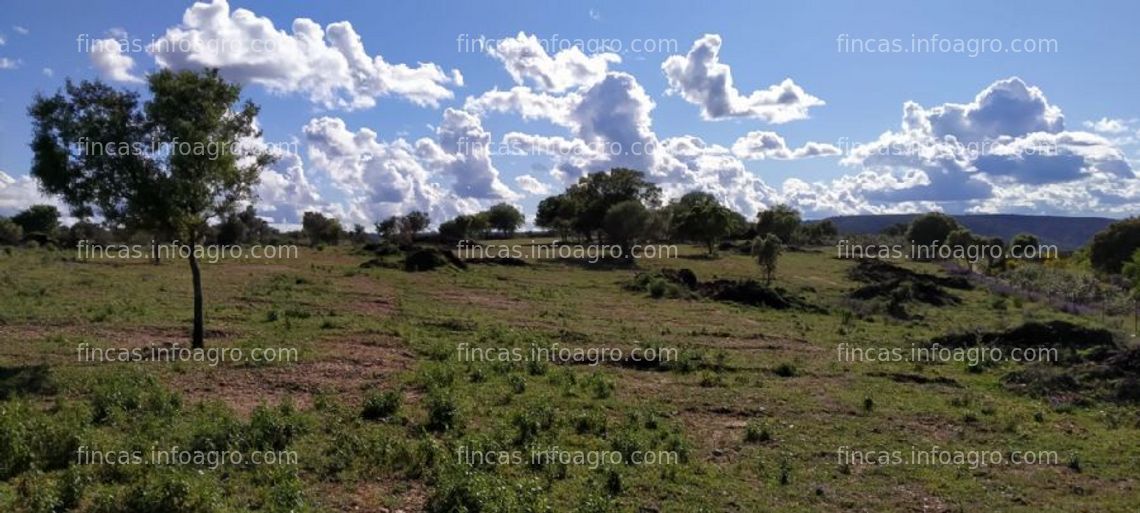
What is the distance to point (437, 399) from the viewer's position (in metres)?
14.4

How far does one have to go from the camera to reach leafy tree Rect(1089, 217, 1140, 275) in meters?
73.9

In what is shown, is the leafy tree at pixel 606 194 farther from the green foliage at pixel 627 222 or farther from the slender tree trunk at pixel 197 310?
the slender tree trunk at pixel 197 310

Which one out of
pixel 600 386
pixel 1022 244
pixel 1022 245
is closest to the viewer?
pixel 600 386

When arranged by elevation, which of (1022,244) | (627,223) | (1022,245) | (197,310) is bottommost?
(197,310)

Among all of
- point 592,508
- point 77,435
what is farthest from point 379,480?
point 77,435

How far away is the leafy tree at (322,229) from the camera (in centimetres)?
10788

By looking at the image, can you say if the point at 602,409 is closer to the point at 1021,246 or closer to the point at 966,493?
the point at 966,493

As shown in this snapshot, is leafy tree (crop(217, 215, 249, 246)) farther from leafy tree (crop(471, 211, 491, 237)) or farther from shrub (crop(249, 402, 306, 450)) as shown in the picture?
shrub (crop(249, 402, 306, 450))

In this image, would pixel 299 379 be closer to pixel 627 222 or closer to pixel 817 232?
pixel 627 222

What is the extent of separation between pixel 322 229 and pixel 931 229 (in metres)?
82.7

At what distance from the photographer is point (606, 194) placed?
272ft

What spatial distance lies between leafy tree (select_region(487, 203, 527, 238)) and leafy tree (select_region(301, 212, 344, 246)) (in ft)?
95.4

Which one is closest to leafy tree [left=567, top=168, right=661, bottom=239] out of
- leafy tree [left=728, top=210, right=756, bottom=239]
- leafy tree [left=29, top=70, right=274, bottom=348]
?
leafy tree [left=728, top=210, right=756, bottom=239]

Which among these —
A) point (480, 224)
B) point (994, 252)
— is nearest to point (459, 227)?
point (480, 224)
